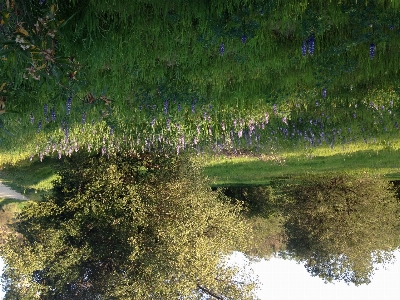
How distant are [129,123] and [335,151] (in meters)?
8.93

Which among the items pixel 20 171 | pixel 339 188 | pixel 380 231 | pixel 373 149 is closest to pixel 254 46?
pixel 373 149

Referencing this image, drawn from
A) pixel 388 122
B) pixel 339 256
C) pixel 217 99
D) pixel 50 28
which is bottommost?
pixel 339 256

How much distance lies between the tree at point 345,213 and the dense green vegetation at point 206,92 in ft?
0.42

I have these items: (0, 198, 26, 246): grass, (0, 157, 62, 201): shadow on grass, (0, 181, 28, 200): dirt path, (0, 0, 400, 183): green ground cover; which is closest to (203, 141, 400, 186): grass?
(0, 0, 400, 183): green ground cover

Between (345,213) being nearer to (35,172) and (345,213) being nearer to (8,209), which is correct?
(35,172)

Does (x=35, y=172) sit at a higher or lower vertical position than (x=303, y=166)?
lower

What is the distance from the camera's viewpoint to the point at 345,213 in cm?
2269

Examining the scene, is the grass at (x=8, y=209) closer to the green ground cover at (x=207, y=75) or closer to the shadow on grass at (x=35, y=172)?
the shadow on grass at (x=35, y=172)

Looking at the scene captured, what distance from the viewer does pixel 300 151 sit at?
17281 millimetres

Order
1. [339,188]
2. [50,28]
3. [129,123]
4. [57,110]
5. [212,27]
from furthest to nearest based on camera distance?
[339,188] < [129,123] < [57,110] < [212,27] < [50,28]

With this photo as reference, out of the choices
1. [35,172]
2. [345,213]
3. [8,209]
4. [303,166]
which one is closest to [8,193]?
[8,209]

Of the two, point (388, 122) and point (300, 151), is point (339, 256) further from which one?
point (388, 122)

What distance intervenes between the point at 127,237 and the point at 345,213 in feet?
41.0

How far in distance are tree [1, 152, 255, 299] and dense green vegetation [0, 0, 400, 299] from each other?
0.61 ft
